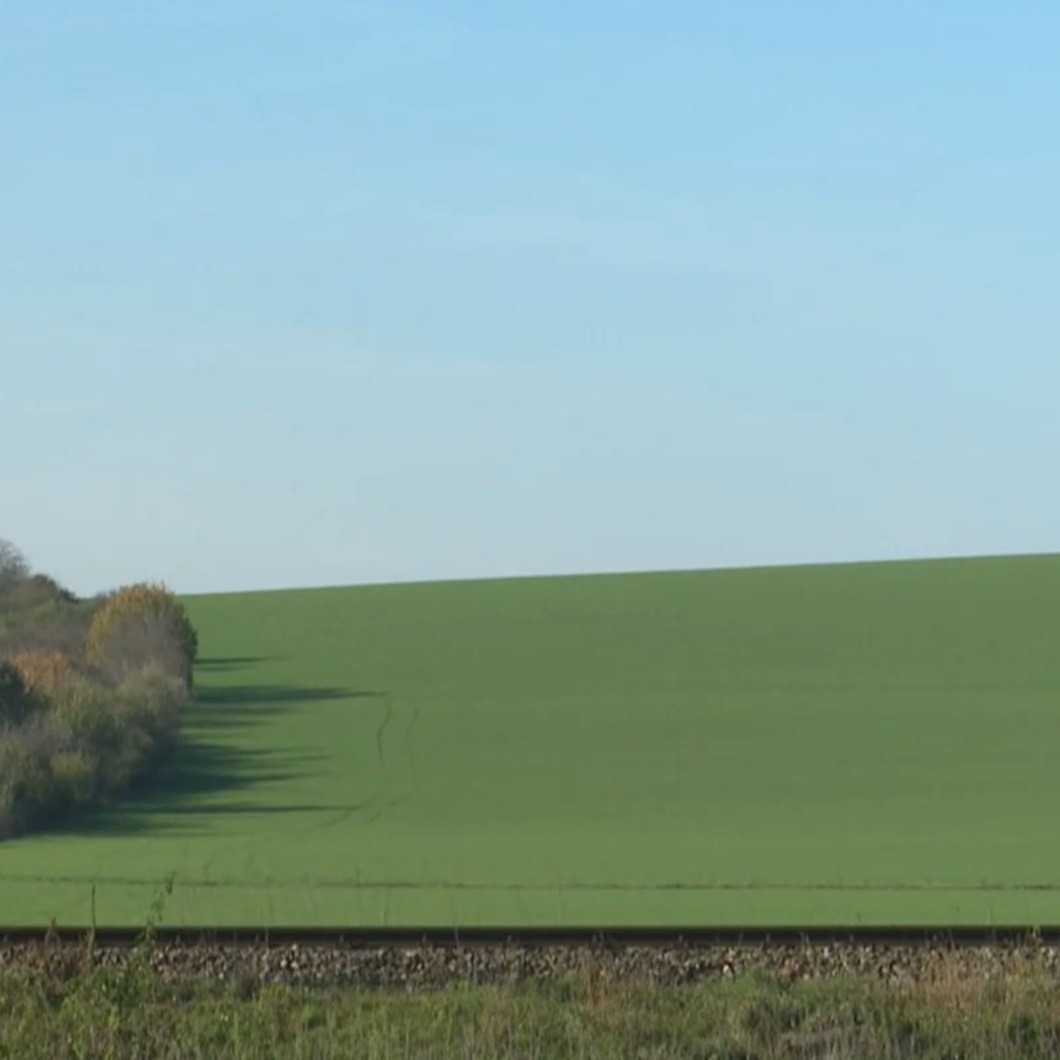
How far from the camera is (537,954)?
58.2 ft

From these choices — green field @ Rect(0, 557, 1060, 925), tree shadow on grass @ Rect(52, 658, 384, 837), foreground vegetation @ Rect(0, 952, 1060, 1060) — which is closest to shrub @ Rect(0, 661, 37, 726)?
tree shadow on grass @ Rect(52, 658, 384, 837)

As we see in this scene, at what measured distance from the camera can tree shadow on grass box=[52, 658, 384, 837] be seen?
37781 mm

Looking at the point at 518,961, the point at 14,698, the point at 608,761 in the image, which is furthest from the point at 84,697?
the point at 518,961

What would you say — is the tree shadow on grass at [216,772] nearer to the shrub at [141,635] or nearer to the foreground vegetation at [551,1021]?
the shrub at [141,635]

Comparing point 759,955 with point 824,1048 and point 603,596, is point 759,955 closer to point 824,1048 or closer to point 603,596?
point 824,1048

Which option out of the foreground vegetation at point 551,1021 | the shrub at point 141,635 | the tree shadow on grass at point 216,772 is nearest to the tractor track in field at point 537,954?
the foreground vegetation at point 551,1021

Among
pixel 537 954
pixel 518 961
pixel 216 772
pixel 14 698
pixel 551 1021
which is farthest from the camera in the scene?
pixel 216 772

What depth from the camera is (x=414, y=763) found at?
48406 millimetres

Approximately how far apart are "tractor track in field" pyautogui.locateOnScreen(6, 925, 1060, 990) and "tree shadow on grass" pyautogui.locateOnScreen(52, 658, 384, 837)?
653 inches

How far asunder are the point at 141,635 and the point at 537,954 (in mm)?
44562

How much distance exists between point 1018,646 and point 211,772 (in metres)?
29.1

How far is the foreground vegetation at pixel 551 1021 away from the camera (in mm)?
15078

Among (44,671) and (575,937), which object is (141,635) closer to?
(44,671)

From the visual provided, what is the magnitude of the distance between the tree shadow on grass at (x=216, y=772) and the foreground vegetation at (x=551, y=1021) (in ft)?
61.5
